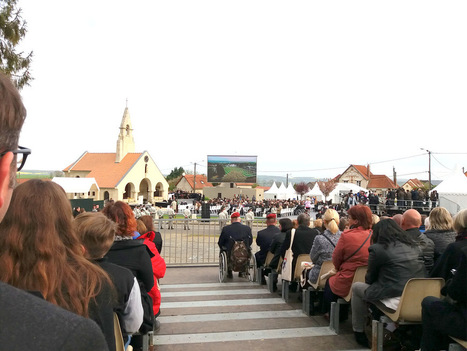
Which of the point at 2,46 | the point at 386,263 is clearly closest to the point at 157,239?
the point at 386,263

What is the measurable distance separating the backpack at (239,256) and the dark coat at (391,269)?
12.3ft

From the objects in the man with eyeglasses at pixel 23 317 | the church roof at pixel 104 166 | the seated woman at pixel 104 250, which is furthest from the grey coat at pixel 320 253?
the church roof at pixel 104 166

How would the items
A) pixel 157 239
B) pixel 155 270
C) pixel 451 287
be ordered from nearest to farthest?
1. pixel 451 287
2. pixel 155 270
3. pixel 157 239

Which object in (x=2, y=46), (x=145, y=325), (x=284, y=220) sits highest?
(x=2, y=46)

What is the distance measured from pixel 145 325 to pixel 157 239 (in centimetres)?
304

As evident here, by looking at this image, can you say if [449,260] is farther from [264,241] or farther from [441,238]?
[264,241]

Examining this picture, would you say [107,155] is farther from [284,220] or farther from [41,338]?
[41,338]

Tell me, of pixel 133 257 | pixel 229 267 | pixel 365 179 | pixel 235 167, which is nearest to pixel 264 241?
pixel 229 267

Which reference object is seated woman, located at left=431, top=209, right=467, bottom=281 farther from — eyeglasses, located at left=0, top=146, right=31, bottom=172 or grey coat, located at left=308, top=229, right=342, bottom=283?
eyeglasses, located at left=0, top=146, right=31, bottom=172

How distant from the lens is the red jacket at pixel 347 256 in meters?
4.84

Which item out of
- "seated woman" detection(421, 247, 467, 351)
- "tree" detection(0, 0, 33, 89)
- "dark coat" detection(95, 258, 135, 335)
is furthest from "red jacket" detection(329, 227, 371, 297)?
"tree" detection(0, 0, 33, 89)

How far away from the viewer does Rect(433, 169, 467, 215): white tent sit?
18.7m

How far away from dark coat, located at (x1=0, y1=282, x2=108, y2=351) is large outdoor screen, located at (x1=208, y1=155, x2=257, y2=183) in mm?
52467

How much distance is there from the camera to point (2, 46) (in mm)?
10016
